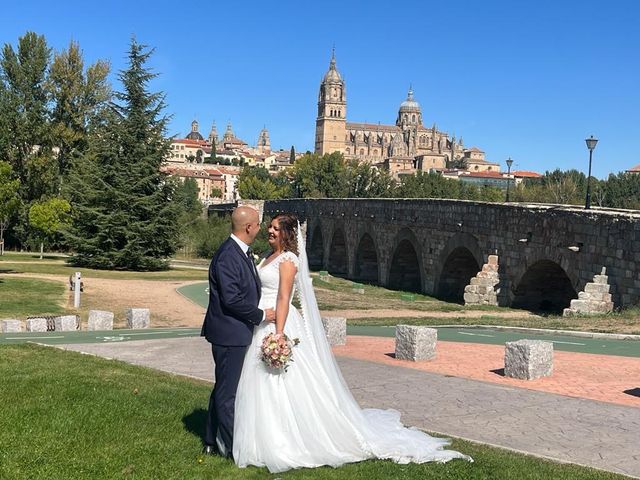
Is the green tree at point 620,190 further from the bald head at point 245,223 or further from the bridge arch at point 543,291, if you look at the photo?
the bald head at point 245,223

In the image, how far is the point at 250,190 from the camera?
10319 centimetres

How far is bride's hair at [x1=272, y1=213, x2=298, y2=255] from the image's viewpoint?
18.5 feet

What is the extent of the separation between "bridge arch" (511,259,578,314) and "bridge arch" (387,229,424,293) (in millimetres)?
10720

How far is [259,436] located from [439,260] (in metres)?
25.4

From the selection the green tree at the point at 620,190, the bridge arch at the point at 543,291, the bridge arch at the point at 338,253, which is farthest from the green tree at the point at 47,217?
the green tree at the point at 620,190

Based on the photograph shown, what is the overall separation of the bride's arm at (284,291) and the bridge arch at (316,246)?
4488 cm

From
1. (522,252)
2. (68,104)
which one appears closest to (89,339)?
(522,252)

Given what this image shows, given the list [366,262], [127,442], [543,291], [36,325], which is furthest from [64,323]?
[366,262]

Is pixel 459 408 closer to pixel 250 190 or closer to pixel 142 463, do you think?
pixel 142 463

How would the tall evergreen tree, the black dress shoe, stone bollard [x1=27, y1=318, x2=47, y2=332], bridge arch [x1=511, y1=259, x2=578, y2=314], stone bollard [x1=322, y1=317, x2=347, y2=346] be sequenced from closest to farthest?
the black dress shoe, stone bollard [x1=322, y1=317, x2=347, y2=346], stone bollard [x1=27, y1=318, x2=47, y2=332], bridge arch [x1=511, y1=259, x2=578, y2=314], the tall evergreen tree

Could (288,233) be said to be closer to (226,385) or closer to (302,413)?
(226,385)

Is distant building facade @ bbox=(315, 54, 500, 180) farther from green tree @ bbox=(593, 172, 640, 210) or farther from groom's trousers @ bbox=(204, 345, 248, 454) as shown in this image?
groom's trousers @ bbox=(204, 345, 248, 454)

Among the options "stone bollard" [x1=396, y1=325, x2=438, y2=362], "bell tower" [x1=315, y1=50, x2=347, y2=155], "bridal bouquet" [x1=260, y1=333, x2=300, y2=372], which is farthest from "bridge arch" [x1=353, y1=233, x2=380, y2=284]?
"bell tower" [x1=315, y1=50, x2=347, y2=155]

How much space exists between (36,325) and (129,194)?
67.1 ft
